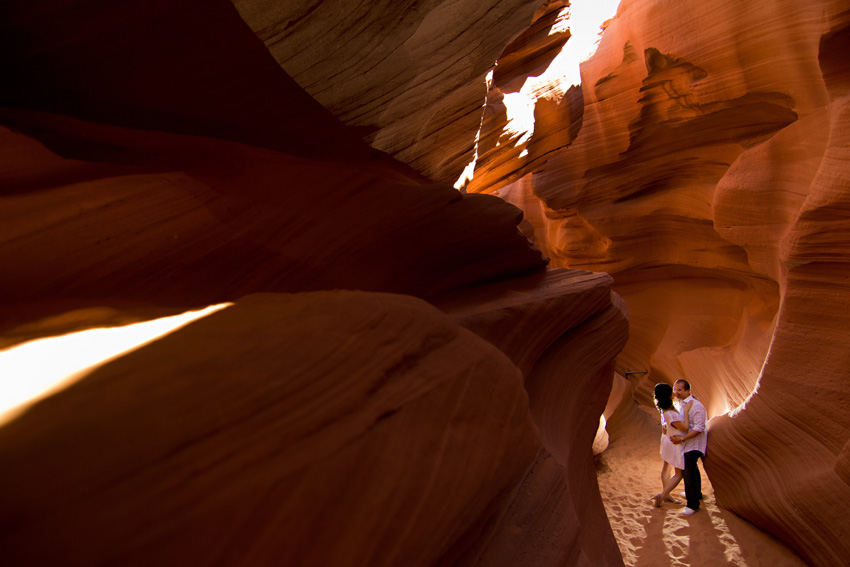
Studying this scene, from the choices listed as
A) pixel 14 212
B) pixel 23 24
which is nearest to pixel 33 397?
pixel 14 212

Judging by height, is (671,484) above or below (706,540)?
above

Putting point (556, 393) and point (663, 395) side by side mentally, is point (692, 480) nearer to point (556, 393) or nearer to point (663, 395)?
point (663, 395)

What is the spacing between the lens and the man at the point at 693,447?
550 cm

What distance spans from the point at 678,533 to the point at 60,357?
615 centimetres

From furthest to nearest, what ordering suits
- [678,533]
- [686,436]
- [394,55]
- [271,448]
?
[686,436], [678,533], [394,55], [271,448]

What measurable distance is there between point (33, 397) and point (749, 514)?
21.5ft

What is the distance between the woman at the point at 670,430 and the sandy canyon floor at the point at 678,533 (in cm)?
24

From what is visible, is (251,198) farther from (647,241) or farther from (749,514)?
(647,241)

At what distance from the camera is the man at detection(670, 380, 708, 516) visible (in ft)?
18.0

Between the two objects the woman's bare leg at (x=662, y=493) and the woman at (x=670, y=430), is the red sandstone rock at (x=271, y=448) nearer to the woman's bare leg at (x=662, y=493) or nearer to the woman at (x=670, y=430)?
the woman at (x=670, y=430)

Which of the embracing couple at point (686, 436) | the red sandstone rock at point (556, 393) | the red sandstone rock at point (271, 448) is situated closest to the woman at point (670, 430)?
the embracing couple at point (686, 436)

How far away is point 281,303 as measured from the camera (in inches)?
73.5

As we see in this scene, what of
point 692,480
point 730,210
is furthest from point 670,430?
point 730,210

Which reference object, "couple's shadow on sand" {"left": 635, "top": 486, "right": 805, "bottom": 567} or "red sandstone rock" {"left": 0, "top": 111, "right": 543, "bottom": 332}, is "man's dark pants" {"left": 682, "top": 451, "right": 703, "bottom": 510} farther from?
"red sandstone rock" {"left": 0, "top": 111, "right": 543, "bottom": 332}
